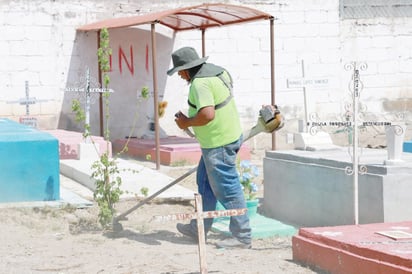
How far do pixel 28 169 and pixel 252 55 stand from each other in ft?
25.3

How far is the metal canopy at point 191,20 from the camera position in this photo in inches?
470

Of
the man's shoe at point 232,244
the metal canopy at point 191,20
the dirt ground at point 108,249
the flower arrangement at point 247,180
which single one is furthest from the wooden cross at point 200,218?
the metal canopy at point 191,20

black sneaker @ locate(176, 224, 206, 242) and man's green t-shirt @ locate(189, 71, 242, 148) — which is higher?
man's green t-shirt @ locate(189, 71, 242, 148)

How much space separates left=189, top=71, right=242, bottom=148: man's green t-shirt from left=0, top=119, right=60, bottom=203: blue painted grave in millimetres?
2252

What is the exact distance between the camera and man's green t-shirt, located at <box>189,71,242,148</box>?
6.63m

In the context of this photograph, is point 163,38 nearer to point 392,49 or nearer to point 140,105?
point 140,105

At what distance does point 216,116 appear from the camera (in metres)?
6.68

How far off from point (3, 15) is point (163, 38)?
284cm

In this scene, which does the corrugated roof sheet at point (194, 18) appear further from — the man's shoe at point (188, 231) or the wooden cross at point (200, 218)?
the wooden cross at point (200, 218)

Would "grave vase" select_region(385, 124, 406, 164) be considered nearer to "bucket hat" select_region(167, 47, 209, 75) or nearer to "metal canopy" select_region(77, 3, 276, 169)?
"bucket hat" select_region(167, 47, 209, 75)

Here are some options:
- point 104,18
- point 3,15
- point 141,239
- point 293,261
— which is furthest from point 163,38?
point 293,261

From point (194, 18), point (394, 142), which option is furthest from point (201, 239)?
point (194, 18)

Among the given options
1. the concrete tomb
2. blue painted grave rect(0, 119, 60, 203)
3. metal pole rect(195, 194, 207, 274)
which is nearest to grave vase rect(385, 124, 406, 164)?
the concrete tomb

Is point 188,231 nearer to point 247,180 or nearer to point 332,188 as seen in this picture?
point 247,180
